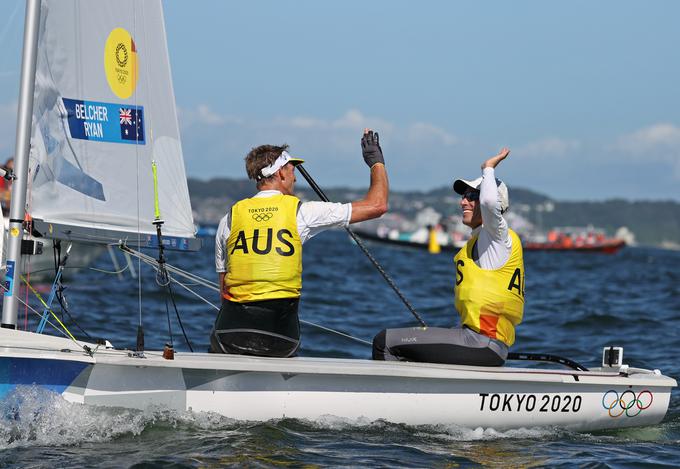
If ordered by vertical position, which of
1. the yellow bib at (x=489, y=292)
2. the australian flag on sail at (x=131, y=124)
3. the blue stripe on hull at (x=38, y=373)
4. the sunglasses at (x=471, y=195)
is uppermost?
the australian flag on sail at (x=131, y=124)

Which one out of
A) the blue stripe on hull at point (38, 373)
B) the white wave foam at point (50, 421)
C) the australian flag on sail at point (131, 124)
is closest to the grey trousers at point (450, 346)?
the white wave foam at point (50, 421)

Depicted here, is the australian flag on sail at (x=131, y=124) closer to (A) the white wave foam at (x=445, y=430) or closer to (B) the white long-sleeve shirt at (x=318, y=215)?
(B) the white long-sleeve shirt at (x=318, y=215)

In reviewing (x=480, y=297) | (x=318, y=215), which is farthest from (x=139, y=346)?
(x=480, y=297)

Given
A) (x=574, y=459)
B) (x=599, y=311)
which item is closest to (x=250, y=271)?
(x=574, y=459)

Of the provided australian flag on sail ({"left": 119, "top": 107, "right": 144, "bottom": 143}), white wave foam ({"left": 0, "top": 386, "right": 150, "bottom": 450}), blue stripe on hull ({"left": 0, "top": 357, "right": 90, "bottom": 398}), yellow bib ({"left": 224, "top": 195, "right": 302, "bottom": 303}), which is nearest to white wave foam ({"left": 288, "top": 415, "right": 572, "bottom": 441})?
yellow bib ({"left": 224, "top": 195, "right": 302, "bottom": 303})

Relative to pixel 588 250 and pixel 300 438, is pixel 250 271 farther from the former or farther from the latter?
pixel 588 250

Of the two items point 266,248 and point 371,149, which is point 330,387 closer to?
point 266,248

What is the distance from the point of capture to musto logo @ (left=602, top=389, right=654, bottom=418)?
243 inches

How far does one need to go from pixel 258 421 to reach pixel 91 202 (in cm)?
195

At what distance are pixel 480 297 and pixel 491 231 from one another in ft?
1.36

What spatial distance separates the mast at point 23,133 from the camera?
5.74 metres

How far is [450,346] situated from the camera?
5828 millimetres

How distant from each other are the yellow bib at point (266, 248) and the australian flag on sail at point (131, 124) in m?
1.41

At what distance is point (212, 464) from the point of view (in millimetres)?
4844
